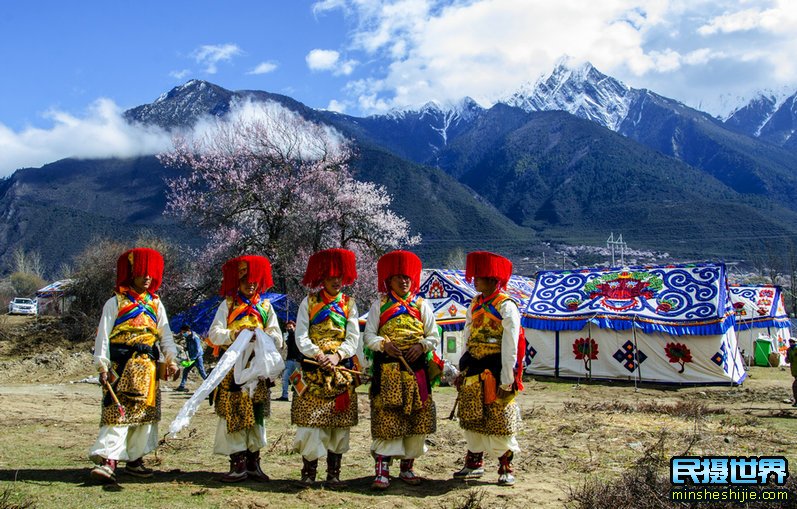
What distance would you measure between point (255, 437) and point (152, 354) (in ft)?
3.71

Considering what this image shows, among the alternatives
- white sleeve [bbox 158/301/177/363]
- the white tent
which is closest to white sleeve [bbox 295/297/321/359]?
white sleeve [bbox 158/301/177/363]

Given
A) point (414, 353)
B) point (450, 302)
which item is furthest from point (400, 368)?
point (450, 302)

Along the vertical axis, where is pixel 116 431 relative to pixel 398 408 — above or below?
below

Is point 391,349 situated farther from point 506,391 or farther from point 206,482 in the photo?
point 206,482

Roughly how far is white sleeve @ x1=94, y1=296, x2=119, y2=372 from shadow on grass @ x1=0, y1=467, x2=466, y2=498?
890 millimetres

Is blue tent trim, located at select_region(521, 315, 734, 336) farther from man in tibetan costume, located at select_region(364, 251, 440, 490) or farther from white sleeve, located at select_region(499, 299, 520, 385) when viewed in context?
man in tibetan costume, located at select_region(364, 251, 440, 490)

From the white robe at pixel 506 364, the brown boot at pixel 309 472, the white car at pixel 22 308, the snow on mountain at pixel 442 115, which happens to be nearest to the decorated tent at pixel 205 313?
the brown boot at pixel 309 472

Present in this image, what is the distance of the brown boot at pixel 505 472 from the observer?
5082 mm

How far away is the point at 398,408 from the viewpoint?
5055 mm

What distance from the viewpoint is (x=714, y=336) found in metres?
14.7

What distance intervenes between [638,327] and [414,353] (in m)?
11.8

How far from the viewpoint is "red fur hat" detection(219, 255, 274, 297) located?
5.32 m

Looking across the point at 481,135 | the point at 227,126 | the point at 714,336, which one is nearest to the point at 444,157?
the point at 481,135

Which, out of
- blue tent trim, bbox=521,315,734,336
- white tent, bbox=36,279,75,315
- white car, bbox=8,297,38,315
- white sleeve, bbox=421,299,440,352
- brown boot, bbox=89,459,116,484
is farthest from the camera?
white car, bbox=8,297,38,315
